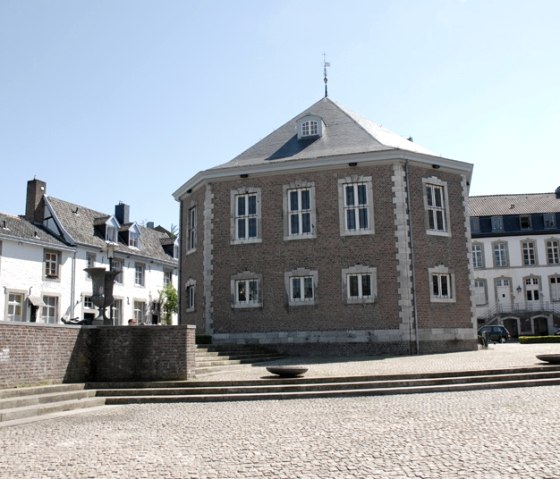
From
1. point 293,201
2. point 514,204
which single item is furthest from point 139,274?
point 514,204

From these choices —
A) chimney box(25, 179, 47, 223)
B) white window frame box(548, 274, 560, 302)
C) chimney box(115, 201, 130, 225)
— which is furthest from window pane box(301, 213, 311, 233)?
white window frame box(548, 274, 560, 302)

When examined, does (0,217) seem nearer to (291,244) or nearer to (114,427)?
(291,244)

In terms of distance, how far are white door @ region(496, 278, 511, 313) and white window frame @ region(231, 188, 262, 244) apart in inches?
1342

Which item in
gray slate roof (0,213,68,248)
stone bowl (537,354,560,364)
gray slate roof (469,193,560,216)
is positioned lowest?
stone bowl (537,354,560,364)

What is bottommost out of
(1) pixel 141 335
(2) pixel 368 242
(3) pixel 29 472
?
(3) pixel 29 472

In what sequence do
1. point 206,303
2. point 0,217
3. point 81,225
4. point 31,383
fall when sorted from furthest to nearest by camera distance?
point 81,225
point 0,217
point 206,303
point 31,383

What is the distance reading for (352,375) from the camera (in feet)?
48.2

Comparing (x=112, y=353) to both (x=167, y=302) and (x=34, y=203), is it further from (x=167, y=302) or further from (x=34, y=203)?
(x=167, y=302)

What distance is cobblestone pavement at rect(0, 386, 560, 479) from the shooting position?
6715 mm

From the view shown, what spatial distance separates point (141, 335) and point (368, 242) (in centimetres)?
1080

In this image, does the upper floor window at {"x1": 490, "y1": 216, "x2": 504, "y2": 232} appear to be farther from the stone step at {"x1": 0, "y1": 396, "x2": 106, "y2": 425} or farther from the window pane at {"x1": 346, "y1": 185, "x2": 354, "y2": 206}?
the stone step at {"x1": 0, "y1": 396, "x2": 106, "y2": 425}

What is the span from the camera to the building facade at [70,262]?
3259 cm

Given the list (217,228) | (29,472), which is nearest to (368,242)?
(217,228)

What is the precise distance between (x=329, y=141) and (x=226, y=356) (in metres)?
10.9
